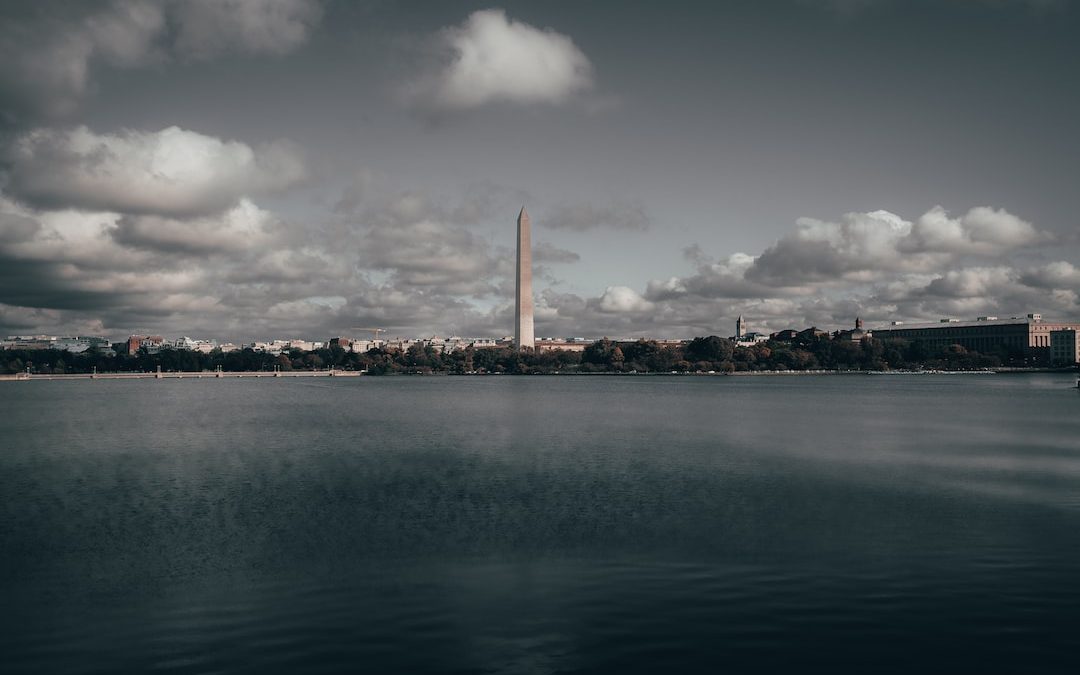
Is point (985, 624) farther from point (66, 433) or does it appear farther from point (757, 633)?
point (66, 433)

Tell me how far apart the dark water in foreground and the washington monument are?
105 metres

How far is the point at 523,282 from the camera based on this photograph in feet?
483

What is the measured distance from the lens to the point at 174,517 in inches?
894

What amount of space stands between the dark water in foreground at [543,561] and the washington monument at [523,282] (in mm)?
105350

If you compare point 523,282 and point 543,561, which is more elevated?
point 523,282

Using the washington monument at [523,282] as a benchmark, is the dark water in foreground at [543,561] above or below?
below

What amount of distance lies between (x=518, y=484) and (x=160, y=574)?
13488 mm

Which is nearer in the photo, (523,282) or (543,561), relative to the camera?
(543,561)

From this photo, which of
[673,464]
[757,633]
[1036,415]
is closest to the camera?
[757,633]

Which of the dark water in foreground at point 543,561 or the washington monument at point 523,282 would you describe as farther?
the washington monument at point 523,282

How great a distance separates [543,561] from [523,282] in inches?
5151

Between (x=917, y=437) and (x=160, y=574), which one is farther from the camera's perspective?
(x=917, y=437)

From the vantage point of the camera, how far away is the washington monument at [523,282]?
141750mm

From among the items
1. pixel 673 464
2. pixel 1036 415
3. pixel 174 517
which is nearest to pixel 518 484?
pixel 673 464
